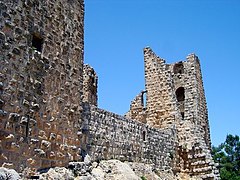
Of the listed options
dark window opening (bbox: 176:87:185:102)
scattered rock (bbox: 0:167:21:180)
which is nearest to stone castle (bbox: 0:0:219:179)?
scattered rock (bbox: 0:167:21:180)

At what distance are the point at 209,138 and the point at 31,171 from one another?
12150 mm

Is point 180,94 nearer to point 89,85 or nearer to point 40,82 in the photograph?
point 89,85

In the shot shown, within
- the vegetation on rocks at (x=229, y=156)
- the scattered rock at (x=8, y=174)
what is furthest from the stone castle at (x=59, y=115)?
the vegetation on rocks at (x=229, y=156)

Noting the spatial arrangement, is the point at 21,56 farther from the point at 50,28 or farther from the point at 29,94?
the point at 50,28

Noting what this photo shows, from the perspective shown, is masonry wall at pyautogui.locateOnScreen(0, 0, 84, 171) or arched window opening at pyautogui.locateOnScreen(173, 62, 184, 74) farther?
arched window opening at pyautogui.locateOnScreen(173, 62, 184, 74)

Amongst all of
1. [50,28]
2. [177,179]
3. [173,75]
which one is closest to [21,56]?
[50,28]

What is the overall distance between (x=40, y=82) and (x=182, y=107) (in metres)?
10.6

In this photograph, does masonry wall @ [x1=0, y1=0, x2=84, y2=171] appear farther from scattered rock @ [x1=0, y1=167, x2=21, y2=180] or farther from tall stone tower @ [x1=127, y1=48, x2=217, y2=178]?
tall stone tower @ [x1=127, y1=48, x2=217, y2=178]

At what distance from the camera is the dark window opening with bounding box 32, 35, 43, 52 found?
9.65 metres

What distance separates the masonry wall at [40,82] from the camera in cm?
836

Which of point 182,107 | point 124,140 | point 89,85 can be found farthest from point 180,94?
point 124,140

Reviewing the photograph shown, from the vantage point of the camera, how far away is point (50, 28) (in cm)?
1028

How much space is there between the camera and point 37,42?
32.1ft

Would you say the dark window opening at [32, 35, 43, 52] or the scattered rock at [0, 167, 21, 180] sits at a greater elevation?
the dark window opening at [32, 35, 43, 52]
